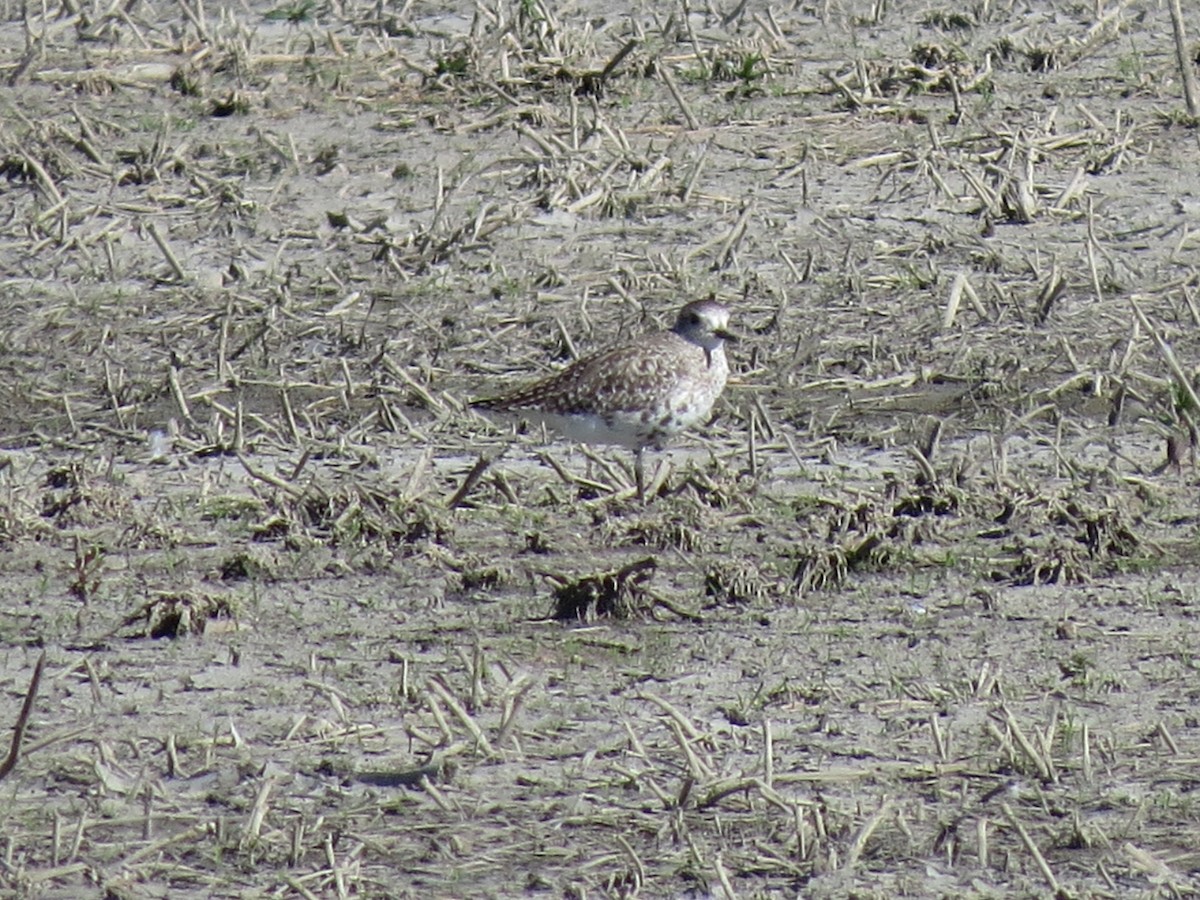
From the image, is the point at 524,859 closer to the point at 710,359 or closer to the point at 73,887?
the point at 73,887

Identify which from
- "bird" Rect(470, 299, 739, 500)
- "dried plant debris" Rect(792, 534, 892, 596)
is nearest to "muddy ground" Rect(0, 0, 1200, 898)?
"dried plant debris" Rect(792, 534, 892, 596)

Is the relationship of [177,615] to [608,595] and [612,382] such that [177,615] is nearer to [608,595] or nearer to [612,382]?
[608,595]

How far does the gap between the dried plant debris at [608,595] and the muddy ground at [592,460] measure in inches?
0.7

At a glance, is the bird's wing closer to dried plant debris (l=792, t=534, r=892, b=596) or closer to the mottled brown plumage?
the mottled brown plumage

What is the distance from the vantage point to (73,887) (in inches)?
260

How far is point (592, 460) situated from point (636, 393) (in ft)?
1.20

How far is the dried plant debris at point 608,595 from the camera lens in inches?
331

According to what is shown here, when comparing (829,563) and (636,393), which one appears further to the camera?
(636,393)

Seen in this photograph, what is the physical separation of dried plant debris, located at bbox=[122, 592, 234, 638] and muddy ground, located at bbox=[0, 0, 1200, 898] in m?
0.02

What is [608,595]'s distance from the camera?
27.7ft

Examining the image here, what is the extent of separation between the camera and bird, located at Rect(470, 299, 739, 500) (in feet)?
32.7

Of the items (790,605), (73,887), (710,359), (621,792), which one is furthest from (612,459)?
(73,887)

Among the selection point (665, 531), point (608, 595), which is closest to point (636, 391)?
point (665, 531)

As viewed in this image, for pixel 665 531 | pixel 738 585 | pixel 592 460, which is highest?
pixel 738 585
